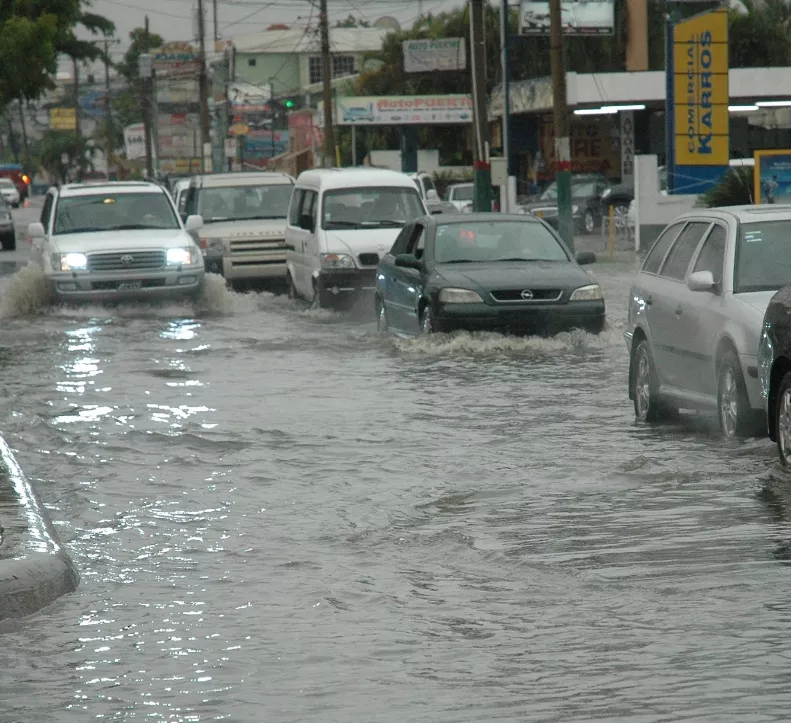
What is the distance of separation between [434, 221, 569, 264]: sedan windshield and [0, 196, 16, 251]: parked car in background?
99.7 ft

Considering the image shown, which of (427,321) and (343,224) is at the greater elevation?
(343,224)

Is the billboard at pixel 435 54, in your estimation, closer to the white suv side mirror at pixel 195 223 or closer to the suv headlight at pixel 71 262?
the white suv side mirror at pixel 195 223

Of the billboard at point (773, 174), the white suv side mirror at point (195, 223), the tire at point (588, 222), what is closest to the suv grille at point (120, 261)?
the white suv side mirror at point (195, 223)

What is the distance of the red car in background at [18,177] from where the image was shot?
4225 inches

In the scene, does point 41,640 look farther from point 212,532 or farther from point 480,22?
point 480,22

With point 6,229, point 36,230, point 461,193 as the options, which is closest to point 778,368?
point 36,230

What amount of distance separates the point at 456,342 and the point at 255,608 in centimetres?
1030

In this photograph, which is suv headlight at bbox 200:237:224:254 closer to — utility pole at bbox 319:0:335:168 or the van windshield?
the van windshield

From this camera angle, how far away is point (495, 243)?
18.3 meters

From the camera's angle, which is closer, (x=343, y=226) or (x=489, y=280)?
(x=489, y=280)

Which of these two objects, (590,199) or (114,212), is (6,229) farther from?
(114,212)

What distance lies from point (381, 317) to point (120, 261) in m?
4.22

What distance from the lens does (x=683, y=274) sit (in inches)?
469

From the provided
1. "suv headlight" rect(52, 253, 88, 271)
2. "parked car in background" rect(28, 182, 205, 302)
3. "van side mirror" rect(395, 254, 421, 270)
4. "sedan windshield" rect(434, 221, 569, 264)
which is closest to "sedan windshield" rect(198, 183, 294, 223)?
"parked car in background" rect(28, 182, 205, 302)
